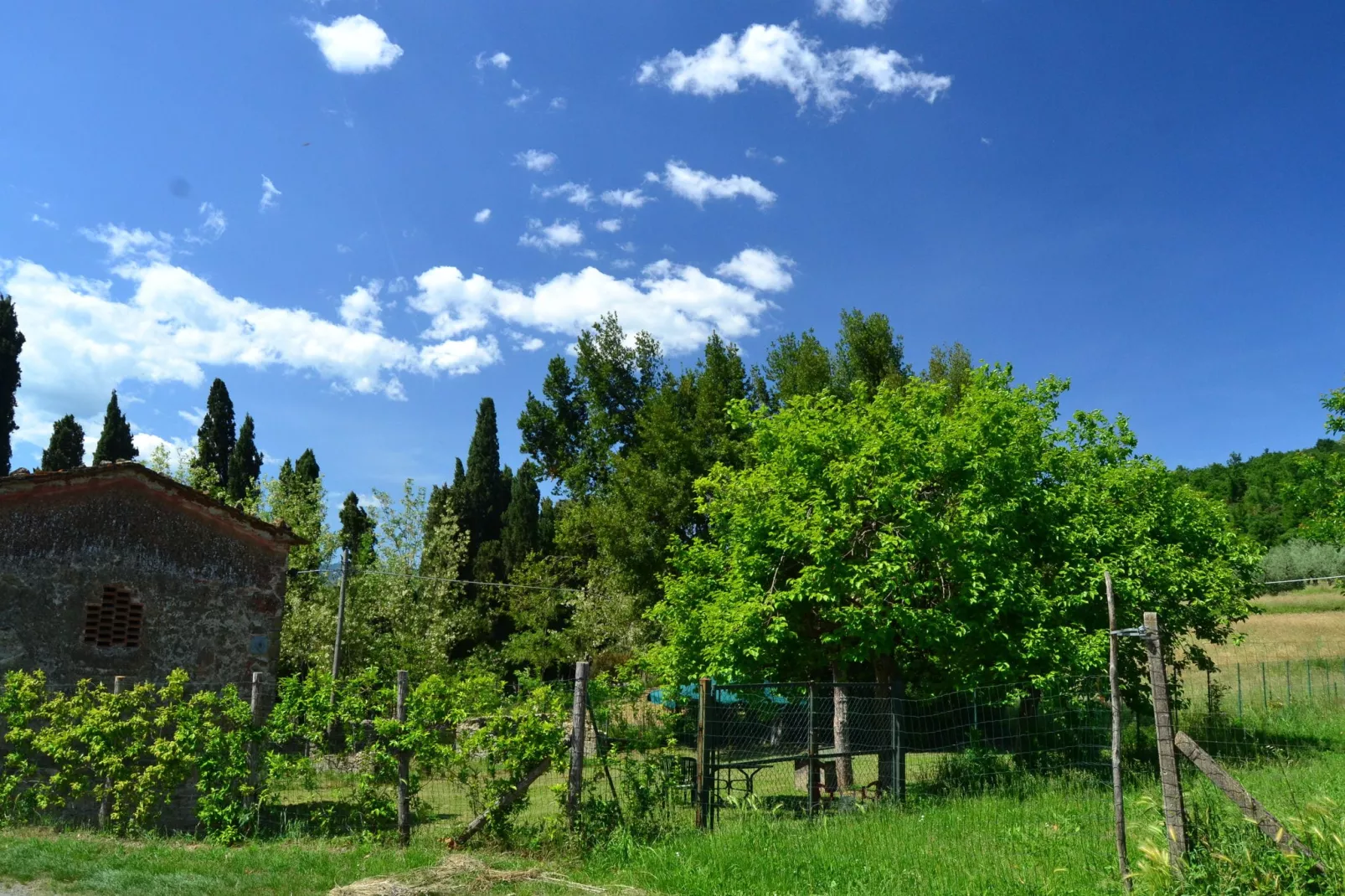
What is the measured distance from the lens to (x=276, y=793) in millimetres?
10820

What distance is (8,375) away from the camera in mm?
37688

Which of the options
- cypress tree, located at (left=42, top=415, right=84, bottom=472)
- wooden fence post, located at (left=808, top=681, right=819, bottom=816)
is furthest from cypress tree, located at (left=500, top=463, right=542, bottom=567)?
wooden fence post, located at (left=808, top=681, right=819, bottom=816)

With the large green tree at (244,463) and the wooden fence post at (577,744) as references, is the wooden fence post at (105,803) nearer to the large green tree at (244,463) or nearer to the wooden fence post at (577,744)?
the wooden fence post at (577,744)

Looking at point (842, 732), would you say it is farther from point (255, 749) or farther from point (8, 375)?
Result: point (8, 375)

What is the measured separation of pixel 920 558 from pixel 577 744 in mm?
7372

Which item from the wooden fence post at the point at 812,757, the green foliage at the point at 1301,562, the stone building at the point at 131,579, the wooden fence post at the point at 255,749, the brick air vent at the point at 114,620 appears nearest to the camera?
the wooden fence post at the point at 255,749

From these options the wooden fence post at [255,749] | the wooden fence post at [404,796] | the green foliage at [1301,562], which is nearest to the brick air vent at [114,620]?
the wooden fence post at [255,749]

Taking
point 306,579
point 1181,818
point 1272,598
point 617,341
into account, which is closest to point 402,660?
point 306,579

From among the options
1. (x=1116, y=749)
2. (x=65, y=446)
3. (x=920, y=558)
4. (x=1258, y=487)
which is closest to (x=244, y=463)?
(x=65, y=446)

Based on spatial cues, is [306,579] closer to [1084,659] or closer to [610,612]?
[610,612]

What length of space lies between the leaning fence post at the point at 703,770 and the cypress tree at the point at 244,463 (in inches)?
1517

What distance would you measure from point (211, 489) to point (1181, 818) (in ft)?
126

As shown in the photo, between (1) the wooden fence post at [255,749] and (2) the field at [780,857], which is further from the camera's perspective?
(1) the wooden fence post at [255,749]

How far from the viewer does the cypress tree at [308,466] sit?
4728 centimetres
